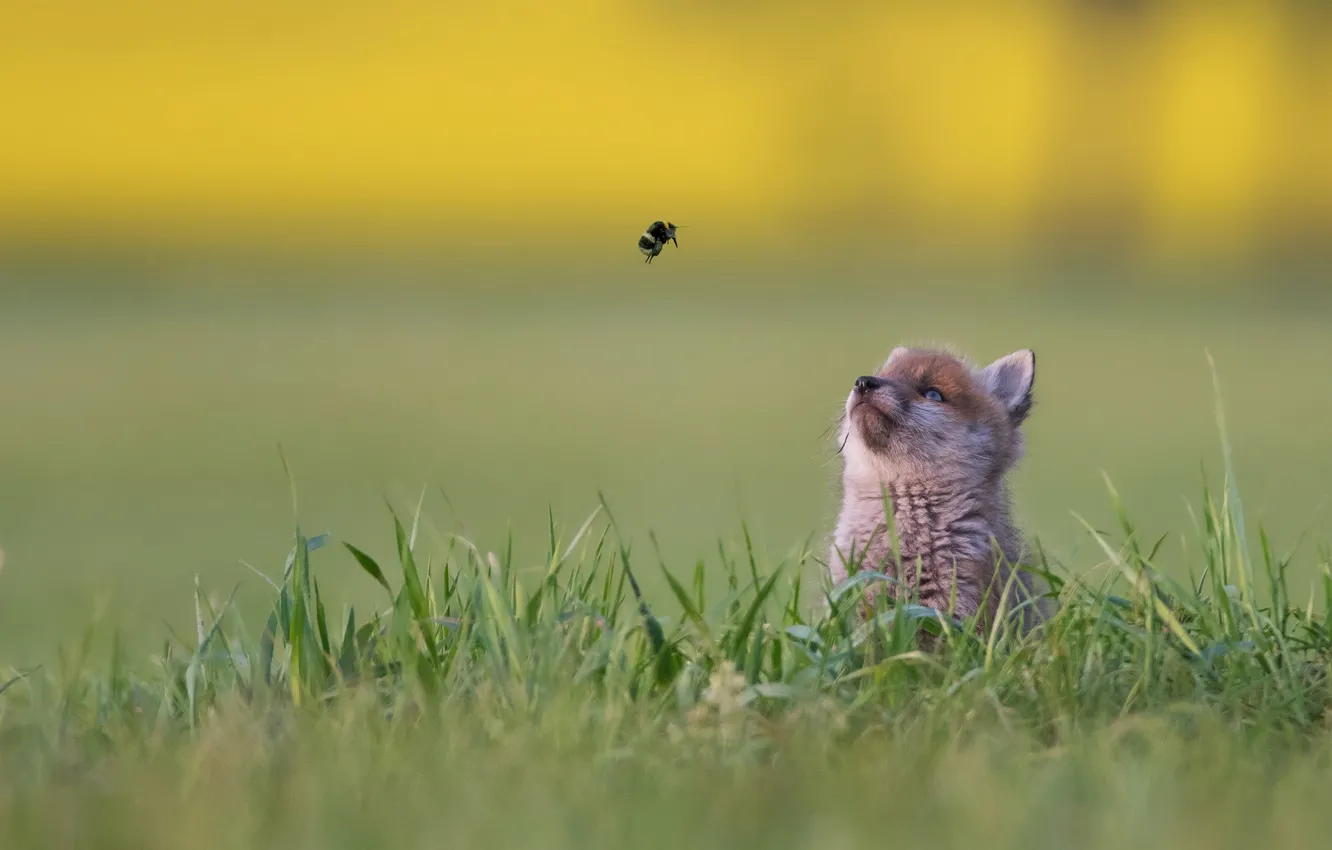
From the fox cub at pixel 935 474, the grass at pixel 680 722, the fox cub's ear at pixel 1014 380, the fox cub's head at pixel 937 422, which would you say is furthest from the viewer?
the fox cub's ear at pixel 1014 380

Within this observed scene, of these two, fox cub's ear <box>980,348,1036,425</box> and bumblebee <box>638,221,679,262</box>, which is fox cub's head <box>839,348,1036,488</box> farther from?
bumblebee <box>638,221,679,262</box>

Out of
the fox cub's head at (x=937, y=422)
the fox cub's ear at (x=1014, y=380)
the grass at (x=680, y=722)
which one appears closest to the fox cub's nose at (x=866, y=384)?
the fox cub's head at (x=937, y=422)

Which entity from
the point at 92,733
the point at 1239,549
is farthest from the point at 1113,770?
the point at 92,733

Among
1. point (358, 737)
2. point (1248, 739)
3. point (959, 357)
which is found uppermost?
point (959, 357)

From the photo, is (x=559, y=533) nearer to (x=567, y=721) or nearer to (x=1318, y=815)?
(x=567, y=721)

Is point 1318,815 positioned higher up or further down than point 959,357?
further down

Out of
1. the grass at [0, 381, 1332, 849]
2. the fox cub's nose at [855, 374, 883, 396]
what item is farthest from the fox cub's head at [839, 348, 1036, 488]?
the grass at [0, 381, 1332, 849]

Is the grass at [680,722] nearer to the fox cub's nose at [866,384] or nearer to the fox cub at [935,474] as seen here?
the fox cub at [935,474]
